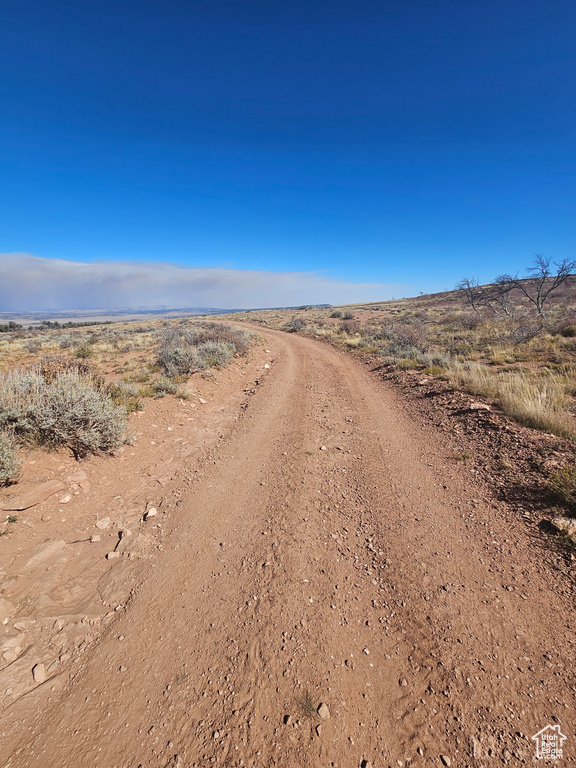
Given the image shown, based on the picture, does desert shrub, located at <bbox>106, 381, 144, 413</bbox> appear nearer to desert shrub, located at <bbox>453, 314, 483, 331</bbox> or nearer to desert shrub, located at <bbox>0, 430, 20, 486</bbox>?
desert shrub, located at <bbox>0, 430, 20, 486</bbox>

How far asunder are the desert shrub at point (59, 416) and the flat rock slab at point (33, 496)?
81 centimetres

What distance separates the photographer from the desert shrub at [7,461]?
13.1 ft

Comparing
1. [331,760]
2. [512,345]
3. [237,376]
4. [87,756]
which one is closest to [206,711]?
[87,756]

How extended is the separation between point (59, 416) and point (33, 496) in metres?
1.46

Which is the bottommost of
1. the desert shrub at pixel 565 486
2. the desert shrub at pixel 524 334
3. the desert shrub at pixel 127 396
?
the desert shrub at pixel 565 486

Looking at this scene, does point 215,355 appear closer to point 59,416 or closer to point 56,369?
point 56,369

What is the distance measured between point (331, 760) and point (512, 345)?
16.1 meters

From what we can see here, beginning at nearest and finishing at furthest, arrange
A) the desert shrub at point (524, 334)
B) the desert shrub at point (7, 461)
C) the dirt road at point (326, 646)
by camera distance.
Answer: the dirt road at point (326, 646) < the desert shrub at point (7, 461) < the desert shrub at point (524, 334)

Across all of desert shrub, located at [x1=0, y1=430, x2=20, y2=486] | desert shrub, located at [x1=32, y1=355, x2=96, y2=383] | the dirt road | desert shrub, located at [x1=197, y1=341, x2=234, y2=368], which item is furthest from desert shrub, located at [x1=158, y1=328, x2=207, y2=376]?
the dirt road

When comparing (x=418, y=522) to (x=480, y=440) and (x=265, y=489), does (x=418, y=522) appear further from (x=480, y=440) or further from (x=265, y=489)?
(x=480, y=440)

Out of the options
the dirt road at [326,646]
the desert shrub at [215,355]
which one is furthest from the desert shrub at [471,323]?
the dirt road at [326,646]

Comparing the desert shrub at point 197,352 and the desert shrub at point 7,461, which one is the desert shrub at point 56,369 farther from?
the desert shrub at point 197,352

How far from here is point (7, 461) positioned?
4.00 m

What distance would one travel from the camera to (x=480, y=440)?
558 centimetres
